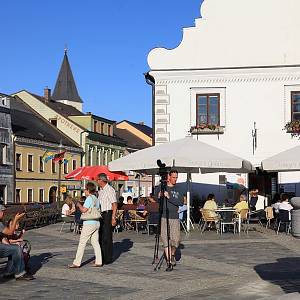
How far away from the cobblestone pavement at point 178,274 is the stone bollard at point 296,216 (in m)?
0.94

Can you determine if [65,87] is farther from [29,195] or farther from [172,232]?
[172,232]

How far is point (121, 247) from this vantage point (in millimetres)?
15125

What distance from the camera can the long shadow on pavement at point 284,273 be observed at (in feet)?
31.1

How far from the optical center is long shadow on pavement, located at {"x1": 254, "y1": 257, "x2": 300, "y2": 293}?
949 centimetres

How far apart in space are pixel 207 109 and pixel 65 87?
70.7m

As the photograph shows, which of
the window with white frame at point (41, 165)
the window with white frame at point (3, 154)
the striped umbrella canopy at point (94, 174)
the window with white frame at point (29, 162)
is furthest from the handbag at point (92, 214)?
the window with white frame at point (41, 165)

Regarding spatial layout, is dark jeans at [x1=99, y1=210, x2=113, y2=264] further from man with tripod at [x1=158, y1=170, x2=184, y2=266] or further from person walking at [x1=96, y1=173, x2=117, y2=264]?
man with tripod at [x1=158, y1=170, x2=184, y2=266]

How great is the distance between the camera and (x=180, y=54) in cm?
2450

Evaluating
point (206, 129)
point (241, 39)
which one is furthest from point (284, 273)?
point (241, 39)

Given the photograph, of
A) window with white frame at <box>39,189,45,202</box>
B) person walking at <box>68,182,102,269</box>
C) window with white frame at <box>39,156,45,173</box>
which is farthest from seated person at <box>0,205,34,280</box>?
window with white frame at <box>39,156,45,173</box>

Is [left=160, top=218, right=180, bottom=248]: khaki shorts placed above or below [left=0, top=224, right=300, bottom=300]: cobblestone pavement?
above

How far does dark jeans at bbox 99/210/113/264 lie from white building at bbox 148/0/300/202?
12.1 metres

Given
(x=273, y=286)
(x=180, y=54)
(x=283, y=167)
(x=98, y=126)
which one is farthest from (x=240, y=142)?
(x=98, y=126)

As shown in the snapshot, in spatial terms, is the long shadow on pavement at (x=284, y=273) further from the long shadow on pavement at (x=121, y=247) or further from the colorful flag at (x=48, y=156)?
the colorful flag at (x=48, y=156)
